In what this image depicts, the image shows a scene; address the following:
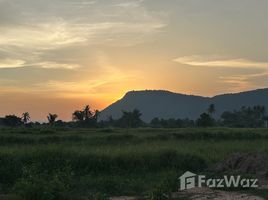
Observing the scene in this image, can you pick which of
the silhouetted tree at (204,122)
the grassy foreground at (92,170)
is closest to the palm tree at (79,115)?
the silhouetted tree at (204,122)

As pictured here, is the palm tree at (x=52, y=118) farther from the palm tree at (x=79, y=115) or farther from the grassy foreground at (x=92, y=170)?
the grassy foreground at (x=92, y=170)

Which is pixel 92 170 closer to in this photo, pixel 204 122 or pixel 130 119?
pixel 204 122

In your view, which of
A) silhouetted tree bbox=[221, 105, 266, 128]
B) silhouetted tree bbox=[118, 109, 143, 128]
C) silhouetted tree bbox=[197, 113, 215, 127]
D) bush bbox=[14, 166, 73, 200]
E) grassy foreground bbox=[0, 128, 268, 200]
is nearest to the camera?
bush bbox=[14, 166, 73, 200]

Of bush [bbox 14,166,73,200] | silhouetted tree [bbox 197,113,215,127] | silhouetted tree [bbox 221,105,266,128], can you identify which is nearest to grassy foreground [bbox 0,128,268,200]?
bush [bbox 14,166,73,200]

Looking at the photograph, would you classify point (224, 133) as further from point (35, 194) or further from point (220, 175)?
point (35, 194)

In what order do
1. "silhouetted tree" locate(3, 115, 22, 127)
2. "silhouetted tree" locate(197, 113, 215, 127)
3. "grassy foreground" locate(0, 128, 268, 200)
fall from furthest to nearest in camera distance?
"silhouetted tree" locate(3, 115, 22, 127) < "silhouetted tree" locate(197, 113, 215, 127) < "grassy foreground" locate(0, 128, 268, 200)

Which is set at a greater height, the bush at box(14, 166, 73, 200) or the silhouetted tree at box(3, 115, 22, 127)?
the silhouetted tree at box(3, 115, 22, 127)

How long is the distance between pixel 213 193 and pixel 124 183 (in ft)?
10.7

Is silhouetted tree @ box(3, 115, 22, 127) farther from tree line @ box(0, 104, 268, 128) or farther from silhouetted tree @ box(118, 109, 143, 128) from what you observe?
silhouetted tree @ box(118, 109, 143, 128)

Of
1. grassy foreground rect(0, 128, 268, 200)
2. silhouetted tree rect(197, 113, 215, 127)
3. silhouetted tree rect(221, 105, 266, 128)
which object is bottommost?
grassy foreground rect(0, 128, 268, 200)

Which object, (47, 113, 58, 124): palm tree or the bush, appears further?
(47, 113, 58, 124): palm tree

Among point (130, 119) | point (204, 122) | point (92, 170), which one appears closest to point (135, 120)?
point (130, 119)

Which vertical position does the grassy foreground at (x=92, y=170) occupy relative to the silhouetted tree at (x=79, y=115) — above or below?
below

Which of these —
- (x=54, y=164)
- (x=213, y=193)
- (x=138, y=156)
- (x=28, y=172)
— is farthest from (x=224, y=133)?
(x=28, y=172)
